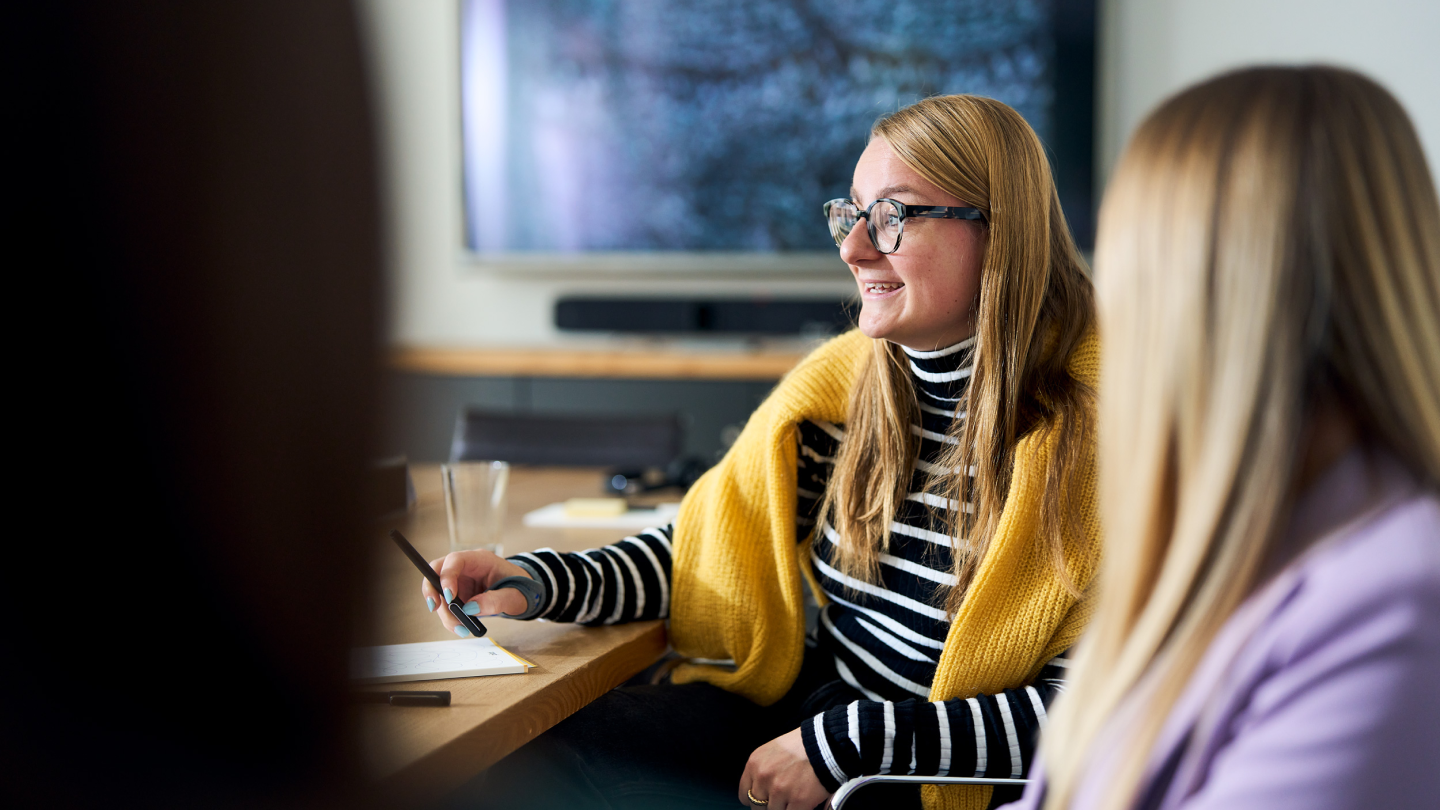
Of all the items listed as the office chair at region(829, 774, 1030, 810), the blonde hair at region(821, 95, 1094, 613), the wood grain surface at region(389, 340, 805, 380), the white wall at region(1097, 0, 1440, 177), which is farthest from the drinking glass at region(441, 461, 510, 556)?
the white wall at region(1097, 0, 1440, 177)

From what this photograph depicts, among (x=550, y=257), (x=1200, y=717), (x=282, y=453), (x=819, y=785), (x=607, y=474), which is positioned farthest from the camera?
(x=550, y=257)

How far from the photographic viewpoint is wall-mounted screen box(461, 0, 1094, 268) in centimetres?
363

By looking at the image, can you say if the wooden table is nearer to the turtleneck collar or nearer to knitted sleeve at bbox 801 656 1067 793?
knitted sleeve at bbox 801 656 1067 793

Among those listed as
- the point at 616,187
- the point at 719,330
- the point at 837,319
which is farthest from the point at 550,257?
the point at 837,319

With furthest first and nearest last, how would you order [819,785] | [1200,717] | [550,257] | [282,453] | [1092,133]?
[550,257] → [1092,133] → [819,785] → [1200,717] → [282,453]

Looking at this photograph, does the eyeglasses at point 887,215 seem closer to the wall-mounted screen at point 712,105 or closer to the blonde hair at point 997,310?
the blonde hair at point 997,310

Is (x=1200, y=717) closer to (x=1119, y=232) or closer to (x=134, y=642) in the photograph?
(x=1119, y=232)

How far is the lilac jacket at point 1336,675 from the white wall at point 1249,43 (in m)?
2.26

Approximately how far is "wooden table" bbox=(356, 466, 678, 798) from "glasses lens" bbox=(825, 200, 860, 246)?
1.78 ft

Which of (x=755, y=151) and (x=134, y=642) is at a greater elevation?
(x=755, y=151)

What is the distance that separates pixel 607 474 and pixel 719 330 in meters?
1.72

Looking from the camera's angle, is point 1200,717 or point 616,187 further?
point 616,187

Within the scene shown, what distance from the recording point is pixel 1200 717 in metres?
0.61

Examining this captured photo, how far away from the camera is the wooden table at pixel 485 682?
1.53 feet
